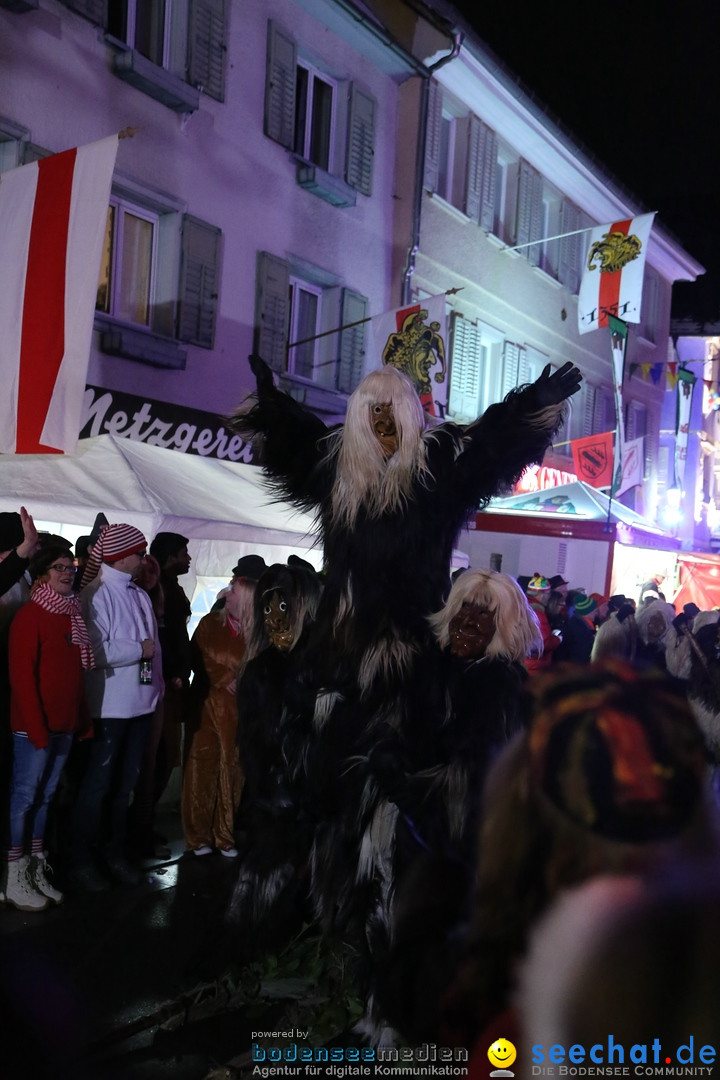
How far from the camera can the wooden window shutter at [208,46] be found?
480 inches

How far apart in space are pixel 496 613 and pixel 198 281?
947cm

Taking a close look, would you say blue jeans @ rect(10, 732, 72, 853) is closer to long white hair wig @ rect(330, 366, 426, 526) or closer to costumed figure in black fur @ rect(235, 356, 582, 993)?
costumed figure in black fur @ rect(235, 356, 582, 993)

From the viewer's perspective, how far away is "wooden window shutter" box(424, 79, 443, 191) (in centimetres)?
1672

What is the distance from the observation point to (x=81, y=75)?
1085 cm

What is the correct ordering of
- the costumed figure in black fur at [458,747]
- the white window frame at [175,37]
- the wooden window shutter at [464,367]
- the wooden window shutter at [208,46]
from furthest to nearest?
the wooden window shutter at [464,367], the wooden window shutter at [208,46], the white window frame at [175,37], the costumed figure in black fur at [458,747]

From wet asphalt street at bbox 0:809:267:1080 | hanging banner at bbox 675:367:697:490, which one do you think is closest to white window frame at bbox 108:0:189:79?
wet asphalt street at bbox 0:809:267:1080

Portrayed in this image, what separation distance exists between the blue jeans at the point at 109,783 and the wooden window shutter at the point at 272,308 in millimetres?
7916

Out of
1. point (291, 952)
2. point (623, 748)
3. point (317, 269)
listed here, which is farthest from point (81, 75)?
point (623, 748)

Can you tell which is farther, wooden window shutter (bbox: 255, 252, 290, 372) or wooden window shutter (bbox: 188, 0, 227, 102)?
wooden window shutter (bbox: 255, 252, 290, 372)

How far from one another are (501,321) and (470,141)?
311 centimetres

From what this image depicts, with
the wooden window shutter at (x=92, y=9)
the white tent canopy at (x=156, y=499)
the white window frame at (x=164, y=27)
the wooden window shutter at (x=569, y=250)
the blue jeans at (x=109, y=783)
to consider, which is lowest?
the blue jeans at (x=109, y=783)

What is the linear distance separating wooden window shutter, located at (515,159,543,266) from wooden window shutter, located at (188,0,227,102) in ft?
28.3

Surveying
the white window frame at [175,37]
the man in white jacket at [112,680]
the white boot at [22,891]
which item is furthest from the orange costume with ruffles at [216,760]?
the white window frame at [175,37]

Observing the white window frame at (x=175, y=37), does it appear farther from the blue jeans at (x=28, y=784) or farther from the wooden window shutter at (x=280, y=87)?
the blue jeans at (x=28, y=784)
